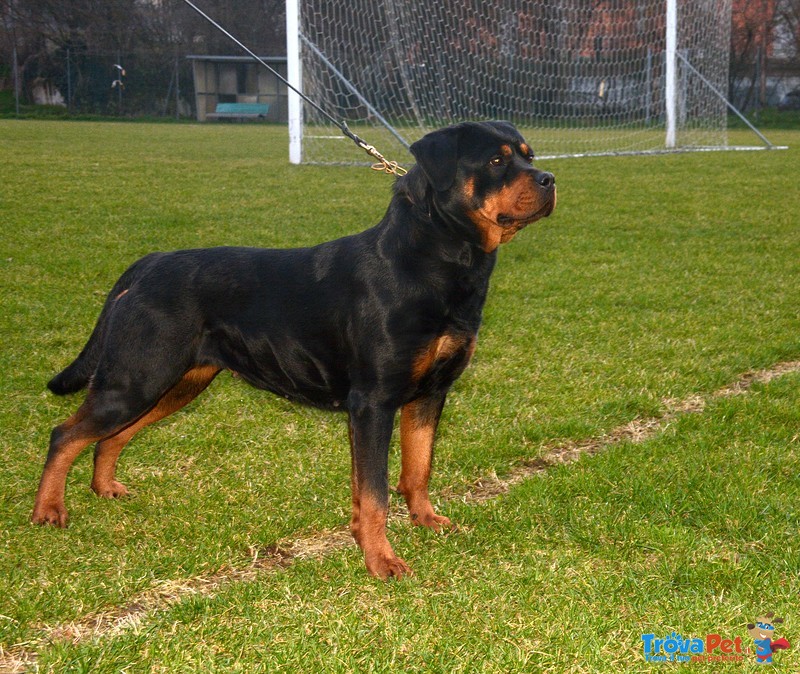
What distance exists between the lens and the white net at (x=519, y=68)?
20.5 m

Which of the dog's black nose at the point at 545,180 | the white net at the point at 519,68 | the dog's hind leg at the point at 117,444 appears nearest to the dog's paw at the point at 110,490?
the dog's hind leg at the point at 117,444

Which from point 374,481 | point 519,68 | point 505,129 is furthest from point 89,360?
point 519,68

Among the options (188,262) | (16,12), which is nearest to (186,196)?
(188,262)

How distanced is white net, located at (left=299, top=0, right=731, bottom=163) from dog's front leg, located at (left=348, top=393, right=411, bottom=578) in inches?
628

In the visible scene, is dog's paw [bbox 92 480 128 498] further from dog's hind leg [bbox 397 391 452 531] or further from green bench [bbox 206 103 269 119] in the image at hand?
green bench [bbox 206 103 269 119]

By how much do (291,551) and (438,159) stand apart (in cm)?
164

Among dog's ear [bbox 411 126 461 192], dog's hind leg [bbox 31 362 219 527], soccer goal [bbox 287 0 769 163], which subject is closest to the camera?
dog's ear [bbox 411 126 461 192]

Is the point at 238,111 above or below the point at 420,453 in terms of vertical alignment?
above

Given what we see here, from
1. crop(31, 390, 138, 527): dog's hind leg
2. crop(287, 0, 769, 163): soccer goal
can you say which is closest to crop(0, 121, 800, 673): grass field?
crop(31, 390, 138, 527): dog's hind leg

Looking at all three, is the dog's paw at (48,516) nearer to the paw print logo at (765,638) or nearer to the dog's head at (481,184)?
the dog's head at (481,184)

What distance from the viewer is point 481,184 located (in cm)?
356

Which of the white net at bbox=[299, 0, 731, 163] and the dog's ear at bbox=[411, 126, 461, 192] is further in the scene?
the white net at bbox=[299, 0, 731, 163]

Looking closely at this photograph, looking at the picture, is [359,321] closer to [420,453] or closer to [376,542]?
[420,453]

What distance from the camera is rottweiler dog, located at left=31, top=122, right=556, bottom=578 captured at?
340 centimetres
